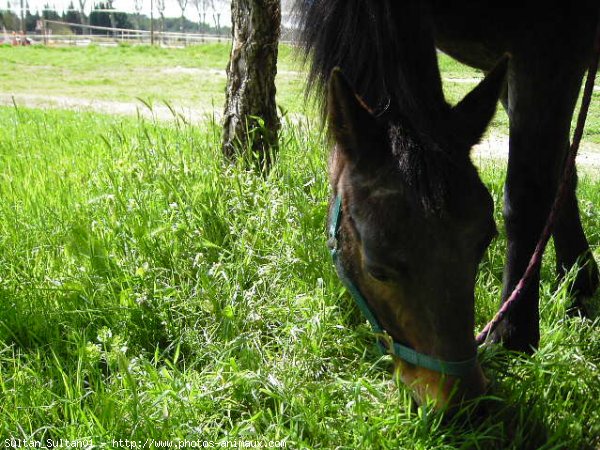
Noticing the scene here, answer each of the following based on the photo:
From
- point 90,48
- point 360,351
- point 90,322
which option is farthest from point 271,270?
point 90,48

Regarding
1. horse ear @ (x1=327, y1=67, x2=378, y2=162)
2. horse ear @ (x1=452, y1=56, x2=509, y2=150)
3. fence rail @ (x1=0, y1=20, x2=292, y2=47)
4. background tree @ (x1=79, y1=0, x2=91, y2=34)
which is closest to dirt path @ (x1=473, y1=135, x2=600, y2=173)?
horse ear @ (x1=452, y1=56, x2=509, y2=150)

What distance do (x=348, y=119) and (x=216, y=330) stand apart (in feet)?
3.67

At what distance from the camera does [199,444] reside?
1.74 m

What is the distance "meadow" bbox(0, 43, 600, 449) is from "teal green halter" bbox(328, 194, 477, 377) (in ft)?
0.58

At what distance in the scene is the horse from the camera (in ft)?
5.12

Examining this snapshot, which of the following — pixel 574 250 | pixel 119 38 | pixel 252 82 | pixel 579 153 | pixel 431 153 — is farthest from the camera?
pixel 119 38

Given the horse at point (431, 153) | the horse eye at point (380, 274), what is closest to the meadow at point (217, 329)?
the horse at point (431, 153)

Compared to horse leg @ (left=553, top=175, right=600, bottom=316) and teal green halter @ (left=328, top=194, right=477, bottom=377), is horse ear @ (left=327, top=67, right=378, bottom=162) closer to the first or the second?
teal green halter @ (left=328, top=194, right=477, bottom=377)

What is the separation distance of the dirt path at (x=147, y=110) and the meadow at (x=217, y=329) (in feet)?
9.44

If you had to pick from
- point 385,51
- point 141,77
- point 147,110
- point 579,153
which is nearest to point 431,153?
point 385,51

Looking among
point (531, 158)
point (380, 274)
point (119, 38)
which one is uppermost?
point (119, 38)

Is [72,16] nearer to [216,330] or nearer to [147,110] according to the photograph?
[147,110]

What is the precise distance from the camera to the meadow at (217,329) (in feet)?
5.98

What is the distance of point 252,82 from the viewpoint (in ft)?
11.6
